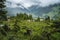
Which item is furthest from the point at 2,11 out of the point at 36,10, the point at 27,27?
the point at 36,10

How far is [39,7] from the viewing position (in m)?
27.5

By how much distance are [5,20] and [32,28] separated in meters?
2.96

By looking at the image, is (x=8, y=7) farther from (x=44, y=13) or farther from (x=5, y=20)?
(x=44, y=13)

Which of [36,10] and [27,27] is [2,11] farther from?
[36,10]

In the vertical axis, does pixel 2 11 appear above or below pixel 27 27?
above

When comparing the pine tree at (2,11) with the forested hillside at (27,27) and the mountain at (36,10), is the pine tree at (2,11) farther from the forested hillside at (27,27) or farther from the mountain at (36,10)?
the mountain at (36,10)

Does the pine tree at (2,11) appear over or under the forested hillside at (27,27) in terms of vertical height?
over

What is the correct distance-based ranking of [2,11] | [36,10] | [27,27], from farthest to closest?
[36,10], [27,27], [2,11]

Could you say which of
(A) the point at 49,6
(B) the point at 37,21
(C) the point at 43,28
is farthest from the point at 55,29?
(A) the point at 49,6

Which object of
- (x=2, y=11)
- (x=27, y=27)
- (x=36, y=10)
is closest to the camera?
(x=2, y=11)

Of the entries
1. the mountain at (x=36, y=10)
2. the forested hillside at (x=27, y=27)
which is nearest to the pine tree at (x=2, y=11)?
the forested hillside at (x=27, y=27)

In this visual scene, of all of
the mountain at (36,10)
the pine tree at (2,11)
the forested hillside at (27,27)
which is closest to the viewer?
the forested hillside at (27,27)

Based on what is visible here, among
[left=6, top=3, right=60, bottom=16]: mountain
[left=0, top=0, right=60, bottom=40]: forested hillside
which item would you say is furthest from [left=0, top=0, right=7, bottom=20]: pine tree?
[left=6, top=3, right=60, bottom=16]: mountain

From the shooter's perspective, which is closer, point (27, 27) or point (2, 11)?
point (2, 11)
